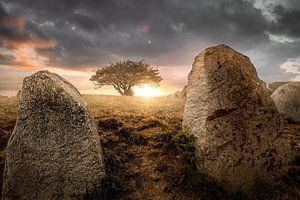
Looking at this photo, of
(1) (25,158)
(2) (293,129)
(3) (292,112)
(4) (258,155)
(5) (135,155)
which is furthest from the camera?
(3) (292,112)

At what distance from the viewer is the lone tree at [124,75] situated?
4400cm

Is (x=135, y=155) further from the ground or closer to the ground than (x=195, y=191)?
further from the ground

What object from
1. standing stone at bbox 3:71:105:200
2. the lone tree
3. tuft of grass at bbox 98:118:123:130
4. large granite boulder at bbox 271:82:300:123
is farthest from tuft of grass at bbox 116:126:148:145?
the lone tree

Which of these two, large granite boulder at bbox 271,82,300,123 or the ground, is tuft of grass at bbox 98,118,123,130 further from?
large granite boulder at bbox 271,82,300,123

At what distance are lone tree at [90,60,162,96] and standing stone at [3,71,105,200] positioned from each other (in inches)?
1489

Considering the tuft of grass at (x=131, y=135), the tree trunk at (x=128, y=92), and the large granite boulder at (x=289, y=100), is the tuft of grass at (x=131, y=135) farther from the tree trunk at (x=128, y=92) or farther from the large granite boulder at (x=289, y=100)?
the tree trunk at (x=128, y=92)

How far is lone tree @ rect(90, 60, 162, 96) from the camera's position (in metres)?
44.0

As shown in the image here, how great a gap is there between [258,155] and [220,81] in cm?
194

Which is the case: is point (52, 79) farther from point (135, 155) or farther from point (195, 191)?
point (195, 191)

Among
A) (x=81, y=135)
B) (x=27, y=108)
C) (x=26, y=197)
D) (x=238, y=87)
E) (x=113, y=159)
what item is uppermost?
(x=238, y=87)

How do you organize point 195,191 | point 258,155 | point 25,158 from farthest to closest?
point 258,155
point 195,191
point 25,158

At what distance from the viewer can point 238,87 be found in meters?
7.28

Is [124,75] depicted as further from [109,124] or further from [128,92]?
[109,124]

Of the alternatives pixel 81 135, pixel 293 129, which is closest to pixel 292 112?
pixel 293 129
